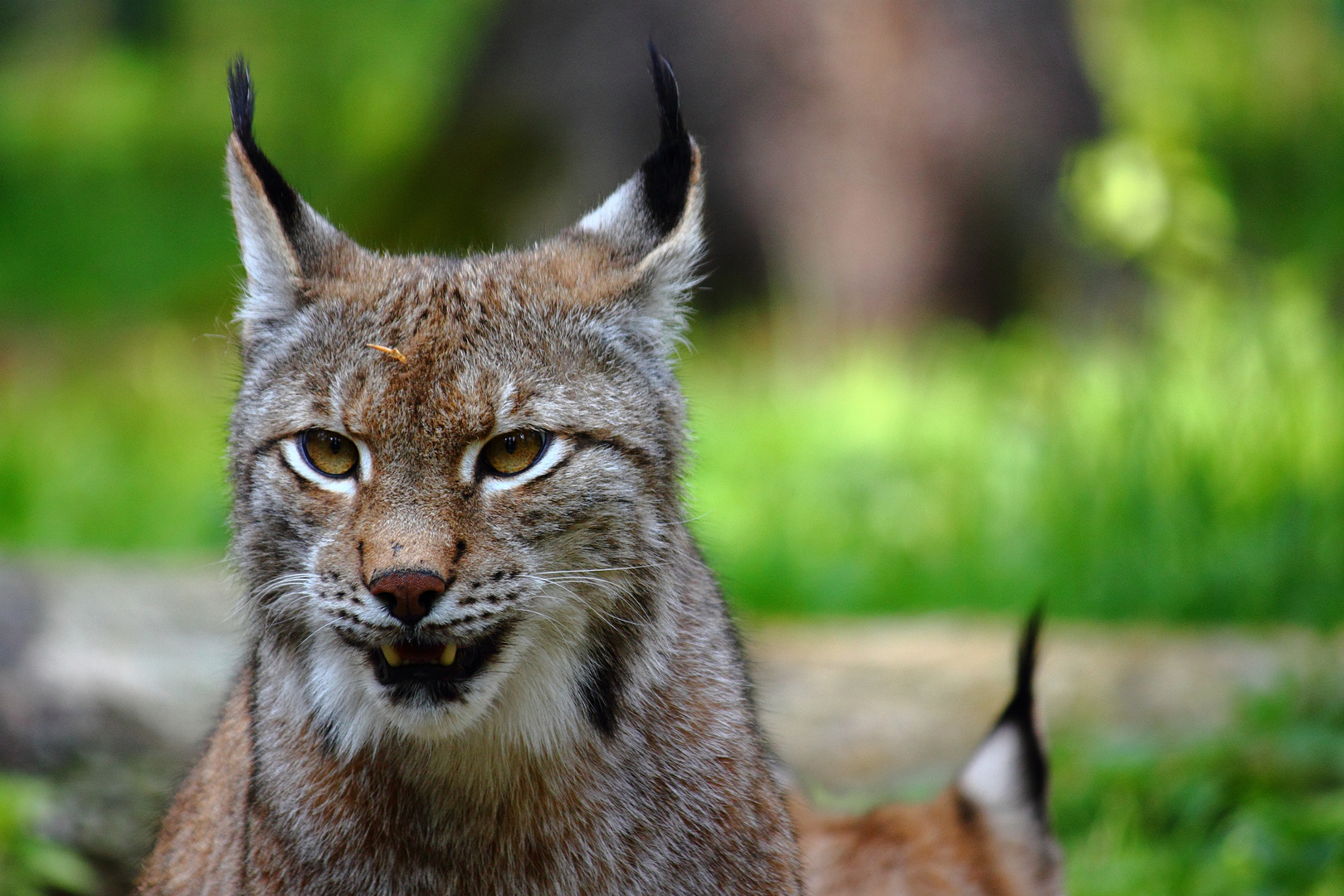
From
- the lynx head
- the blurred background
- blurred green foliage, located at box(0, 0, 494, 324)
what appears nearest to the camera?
the lynx head

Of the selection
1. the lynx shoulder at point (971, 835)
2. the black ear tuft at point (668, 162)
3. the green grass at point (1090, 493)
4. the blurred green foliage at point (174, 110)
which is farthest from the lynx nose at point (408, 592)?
the blurred green foliage at point (174, 110)

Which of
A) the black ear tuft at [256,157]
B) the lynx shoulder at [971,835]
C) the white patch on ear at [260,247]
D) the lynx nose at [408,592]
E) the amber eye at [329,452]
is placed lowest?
the lynx shoulder at [971,835]

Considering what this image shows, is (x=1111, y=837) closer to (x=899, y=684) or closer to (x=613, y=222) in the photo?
(x=899, y=684)

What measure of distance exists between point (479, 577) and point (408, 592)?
134 mm

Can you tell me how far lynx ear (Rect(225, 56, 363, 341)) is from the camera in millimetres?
2816

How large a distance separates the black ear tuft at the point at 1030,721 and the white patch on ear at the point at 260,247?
2.00m

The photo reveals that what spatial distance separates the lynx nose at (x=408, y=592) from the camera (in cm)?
241

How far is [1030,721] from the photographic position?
145 inches

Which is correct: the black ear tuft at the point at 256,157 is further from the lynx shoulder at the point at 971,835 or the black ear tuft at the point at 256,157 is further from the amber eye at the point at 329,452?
the lynx shoulder at the point at 971,835

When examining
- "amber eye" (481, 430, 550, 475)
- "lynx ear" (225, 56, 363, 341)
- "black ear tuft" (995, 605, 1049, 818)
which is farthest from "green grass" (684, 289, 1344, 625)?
"amber eye" (481, 430, 550, 475)

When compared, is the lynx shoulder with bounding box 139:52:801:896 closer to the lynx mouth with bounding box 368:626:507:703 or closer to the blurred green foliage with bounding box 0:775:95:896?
the lynx mouth with bounding box 368:626:507:703

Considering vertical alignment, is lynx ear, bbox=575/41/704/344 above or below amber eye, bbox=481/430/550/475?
above

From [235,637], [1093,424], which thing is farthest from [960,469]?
[235,637]

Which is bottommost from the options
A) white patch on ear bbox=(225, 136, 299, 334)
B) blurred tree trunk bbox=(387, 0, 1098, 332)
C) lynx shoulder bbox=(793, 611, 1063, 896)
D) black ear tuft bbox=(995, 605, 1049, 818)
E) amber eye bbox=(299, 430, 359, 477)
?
lynx shoulder bbox=(793, 611, 1063, 896)
